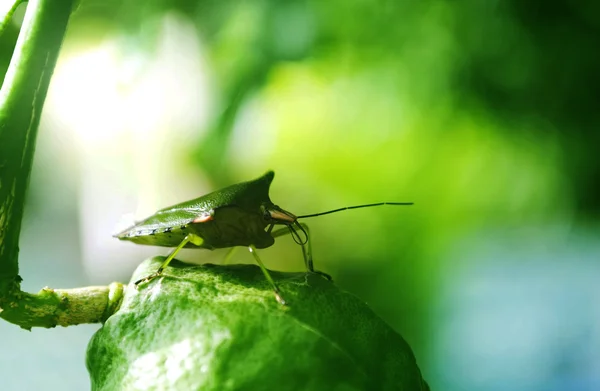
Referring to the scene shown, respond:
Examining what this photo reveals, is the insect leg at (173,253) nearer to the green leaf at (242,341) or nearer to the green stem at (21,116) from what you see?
the green leaf at (242,341)

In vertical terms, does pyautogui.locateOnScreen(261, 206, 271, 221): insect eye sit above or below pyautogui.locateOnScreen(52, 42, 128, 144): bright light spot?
below

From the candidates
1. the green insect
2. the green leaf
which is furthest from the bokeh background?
the green leaf

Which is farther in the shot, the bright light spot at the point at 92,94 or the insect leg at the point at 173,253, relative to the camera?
the bright light spot at the point at 92,94

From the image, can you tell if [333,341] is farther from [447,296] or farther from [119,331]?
[447,296]

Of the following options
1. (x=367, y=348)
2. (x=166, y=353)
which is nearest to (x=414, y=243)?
(x=367, y=348)

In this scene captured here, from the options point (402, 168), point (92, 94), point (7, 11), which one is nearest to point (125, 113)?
point (92, 94)

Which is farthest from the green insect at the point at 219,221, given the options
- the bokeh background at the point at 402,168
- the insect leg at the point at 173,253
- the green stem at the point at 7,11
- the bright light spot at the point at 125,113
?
the bright light spot at the point at 125,113

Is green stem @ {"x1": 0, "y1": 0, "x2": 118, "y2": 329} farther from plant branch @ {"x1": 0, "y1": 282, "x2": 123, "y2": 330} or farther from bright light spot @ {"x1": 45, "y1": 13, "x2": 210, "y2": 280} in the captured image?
bright light spot @ {"x1": 45, "y1": 13, "x2": 210, "y2": 280}
